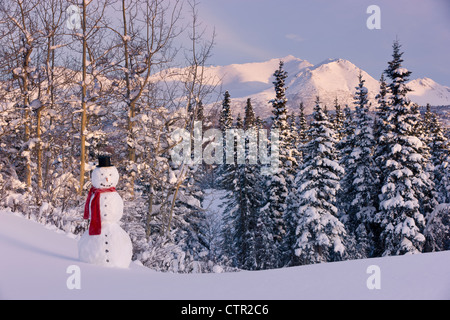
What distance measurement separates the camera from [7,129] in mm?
10570

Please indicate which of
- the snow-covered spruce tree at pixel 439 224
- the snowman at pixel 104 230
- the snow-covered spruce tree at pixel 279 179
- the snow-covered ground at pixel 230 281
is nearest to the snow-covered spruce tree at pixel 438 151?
the snow-covered spruce tree at pixel 439 224

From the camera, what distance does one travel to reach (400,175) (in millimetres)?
20031

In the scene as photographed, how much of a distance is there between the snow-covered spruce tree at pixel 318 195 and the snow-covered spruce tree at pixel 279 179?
392 cm

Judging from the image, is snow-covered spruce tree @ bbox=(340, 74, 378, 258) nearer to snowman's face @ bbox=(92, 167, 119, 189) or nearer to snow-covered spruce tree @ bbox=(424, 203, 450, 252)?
snow-covered spruce tree @ bbox=(424, 203, 450, 252)

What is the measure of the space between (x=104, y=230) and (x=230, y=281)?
2.09m

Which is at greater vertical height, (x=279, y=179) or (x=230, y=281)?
(x=279, y=179)

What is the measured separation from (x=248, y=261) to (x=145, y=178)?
15045mm

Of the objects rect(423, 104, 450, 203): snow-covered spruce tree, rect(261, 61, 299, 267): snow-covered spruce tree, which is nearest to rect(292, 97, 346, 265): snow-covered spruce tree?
rect(261, 61, 299, 267): snow-covered spruce tree

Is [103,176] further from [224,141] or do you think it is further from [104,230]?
[224,141]

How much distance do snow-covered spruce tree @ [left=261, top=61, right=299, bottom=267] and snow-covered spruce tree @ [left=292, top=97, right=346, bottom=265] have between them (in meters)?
3.92

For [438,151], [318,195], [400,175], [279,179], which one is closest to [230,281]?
[318,195]

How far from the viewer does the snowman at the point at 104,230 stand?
445 cm
